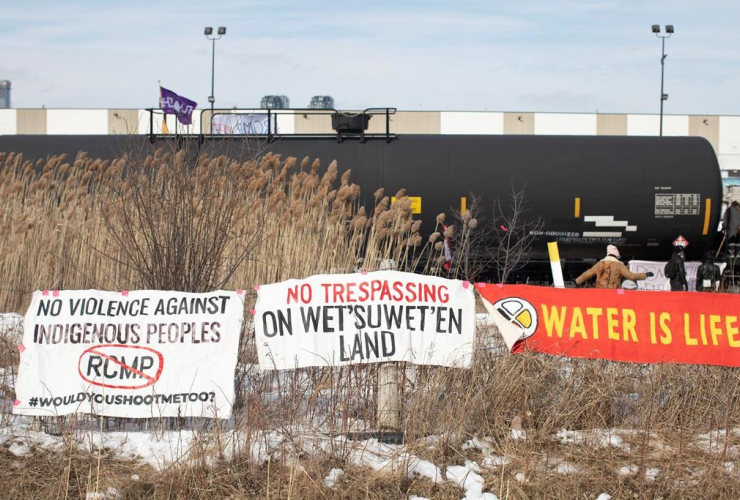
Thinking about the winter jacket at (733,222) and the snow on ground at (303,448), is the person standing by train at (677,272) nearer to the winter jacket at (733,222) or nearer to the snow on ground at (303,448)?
the winter jacket at (733,222)

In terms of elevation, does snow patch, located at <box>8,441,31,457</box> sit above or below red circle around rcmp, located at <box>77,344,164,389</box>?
below

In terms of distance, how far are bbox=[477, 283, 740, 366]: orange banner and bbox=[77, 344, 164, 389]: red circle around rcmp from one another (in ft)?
8.36

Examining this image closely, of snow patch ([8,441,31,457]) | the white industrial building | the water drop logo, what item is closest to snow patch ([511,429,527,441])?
the water drop logo

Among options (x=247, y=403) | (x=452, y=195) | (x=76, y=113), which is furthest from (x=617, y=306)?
(x=76, y=113)

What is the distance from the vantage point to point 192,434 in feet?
18.4

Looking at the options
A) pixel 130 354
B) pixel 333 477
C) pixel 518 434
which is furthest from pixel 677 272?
pixel 130 354

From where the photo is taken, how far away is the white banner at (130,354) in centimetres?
580

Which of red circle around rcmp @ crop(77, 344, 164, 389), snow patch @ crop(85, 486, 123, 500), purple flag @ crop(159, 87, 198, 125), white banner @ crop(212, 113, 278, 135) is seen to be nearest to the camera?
snow patch @ crop(85, 486, 123, 500)

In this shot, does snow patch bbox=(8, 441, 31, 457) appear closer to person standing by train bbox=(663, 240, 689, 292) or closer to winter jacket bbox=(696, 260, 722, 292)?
person standing by train bbox=(663, 240, 689, 292)

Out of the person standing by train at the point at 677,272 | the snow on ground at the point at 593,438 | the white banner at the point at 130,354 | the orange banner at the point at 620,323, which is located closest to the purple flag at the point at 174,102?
the person standing by train at the point at 677,272

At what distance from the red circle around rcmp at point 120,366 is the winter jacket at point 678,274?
1129 centimetres

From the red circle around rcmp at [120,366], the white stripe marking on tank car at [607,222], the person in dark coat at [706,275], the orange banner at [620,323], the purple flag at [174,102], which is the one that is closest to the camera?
the red circle around rcmp at [120,366]

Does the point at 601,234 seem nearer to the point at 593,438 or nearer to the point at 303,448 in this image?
the point at 593,438

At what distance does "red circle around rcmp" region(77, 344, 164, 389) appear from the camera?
583 centimetres
